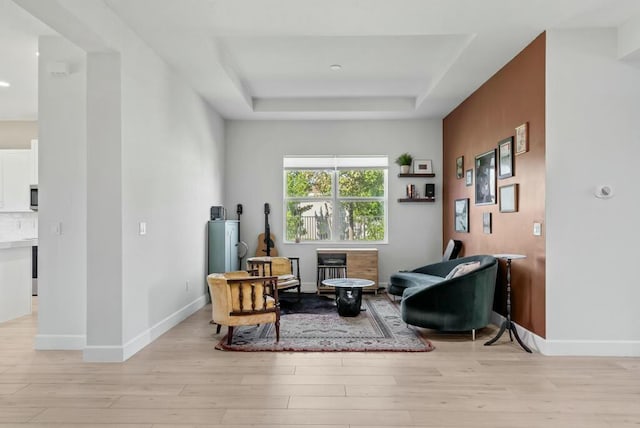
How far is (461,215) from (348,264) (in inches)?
75.0

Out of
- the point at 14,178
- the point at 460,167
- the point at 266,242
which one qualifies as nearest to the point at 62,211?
the point at 266,242

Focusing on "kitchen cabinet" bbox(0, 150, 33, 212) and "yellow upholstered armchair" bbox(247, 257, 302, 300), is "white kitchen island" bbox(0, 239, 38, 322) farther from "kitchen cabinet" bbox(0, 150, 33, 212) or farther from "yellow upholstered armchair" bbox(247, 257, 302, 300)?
"yellow upholstered armchair" bbox(247, 257, 302, 300)

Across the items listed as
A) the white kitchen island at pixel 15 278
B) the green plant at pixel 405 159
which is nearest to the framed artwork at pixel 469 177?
the green plant at pixel 405 159

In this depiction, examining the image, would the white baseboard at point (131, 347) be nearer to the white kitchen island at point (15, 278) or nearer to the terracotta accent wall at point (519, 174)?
the white kitchen island at point (15, 278)

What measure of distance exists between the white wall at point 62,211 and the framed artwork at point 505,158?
415 centimetres

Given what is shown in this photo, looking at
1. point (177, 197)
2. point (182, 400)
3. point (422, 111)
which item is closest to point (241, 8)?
point (177, 197)

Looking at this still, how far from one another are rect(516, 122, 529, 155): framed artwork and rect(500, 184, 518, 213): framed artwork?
14.5 inches

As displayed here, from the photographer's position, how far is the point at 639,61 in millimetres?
3904

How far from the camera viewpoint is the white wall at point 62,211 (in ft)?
13.6

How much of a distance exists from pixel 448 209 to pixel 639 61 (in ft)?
11.8

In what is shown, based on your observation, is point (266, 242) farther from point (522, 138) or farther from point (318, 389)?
point (318, 389)

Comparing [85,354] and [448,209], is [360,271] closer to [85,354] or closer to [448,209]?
[448,209]

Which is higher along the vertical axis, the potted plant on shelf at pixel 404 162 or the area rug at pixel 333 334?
the potted plant on shelf at pixel 404 162

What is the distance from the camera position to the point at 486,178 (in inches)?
213
